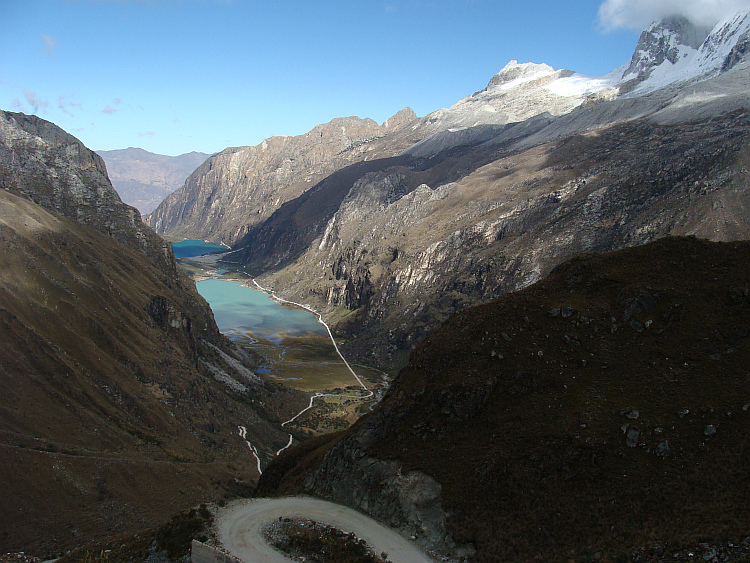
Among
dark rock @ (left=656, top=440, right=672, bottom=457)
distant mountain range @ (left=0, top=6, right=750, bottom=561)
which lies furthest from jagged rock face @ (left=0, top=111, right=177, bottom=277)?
dark rock @ (left=656, top=440, right=672, bottom=457)

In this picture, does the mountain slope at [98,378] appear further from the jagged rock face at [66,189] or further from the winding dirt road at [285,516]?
the winding dirt road at [285,516]

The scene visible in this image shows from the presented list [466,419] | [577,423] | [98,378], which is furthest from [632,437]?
[98,378]

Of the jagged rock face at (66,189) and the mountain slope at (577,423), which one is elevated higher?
the jagged rock face at (66,189)

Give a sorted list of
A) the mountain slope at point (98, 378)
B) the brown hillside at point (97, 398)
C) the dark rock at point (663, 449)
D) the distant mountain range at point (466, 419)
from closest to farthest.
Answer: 1. the distant mountain range at point (466, 419)
2. the dark rock at point (663, 449)
3. the brown hillside at point (97, 398)
4. the mountain slope at point (98, 378)

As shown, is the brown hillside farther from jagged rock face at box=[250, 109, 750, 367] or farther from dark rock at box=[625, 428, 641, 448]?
jagged rock face at box=[250, 109, 750, 367]

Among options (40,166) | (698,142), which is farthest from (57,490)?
(698,142)

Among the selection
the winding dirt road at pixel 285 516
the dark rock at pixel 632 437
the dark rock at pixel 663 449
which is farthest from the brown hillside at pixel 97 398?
the dark rock at pixel 663 449

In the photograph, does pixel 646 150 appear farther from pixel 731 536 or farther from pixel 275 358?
pixel 731 536
